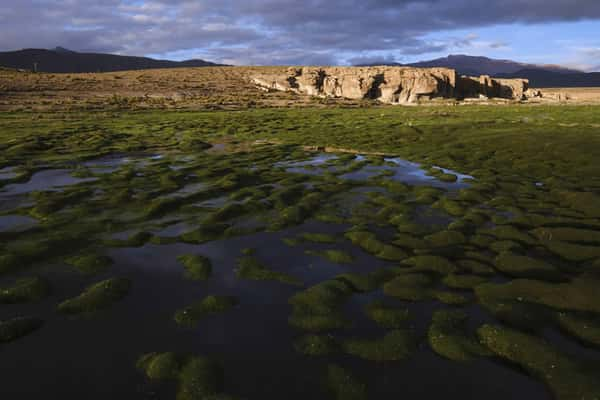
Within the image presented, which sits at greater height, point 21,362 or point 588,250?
point 588,250

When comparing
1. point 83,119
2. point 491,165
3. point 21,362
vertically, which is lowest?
point 21,362

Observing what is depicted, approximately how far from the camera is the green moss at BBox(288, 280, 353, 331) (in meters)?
9.12

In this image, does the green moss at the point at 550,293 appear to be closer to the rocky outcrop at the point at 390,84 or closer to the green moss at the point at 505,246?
the green moss at the point at 505,246

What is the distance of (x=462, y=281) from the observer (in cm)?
1092

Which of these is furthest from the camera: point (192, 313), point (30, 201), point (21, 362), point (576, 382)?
point (30, 201)

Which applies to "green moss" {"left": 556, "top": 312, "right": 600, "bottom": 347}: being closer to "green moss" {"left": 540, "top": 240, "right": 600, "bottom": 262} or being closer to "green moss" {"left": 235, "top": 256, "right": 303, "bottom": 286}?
"green moss" {"left": 540, "top": 240, "right": 600, "bottom": 262}

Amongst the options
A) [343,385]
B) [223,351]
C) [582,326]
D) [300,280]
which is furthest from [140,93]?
[582,326]

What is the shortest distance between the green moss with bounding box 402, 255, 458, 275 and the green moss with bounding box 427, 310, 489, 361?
94.0 inches

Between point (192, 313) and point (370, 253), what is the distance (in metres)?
6.45

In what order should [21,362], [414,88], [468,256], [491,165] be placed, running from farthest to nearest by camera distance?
[414,88] → [491,165] → [468,256] → [21,362]

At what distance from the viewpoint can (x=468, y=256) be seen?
494 inches

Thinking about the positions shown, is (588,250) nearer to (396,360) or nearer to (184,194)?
(396,360)

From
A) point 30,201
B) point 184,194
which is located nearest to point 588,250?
point 184,194

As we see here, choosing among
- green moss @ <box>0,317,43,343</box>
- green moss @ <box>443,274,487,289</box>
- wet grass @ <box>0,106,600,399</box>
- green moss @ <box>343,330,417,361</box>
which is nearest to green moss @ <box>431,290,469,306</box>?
wet grass @ <box>0,106,600,399</box>
